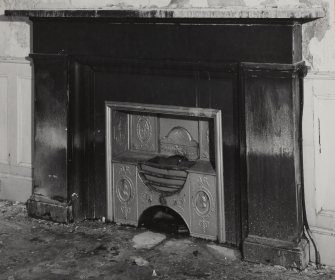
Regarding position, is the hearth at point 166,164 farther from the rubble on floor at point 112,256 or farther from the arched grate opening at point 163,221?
the rubble on floor at point 112,256

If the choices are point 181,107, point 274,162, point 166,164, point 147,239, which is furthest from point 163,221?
point 274,162

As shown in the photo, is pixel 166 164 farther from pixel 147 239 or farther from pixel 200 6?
pixel 200 6

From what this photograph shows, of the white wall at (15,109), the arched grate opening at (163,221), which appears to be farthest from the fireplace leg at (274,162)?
the white wall at (15,109)

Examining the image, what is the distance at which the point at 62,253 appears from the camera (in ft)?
13.6

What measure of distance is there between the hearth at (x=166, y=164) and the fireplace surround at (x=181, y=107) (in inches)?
0.5

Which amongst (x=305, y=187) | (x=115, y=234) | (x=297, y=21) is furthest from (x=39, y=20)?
(x=305, y=187)

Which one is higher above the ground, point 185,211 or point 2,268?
point 185,211

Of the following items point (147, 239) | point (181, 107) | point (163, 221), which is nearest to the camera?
point (181, 107)

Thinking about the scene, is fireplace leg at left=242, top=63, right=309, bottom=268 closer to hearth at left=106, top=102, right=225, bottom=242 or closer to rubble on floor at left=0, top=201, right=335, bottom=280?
rubble on floor at left=0, top=201, right=335, bottom=280

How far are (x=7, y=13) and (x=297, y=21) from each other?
91.1 inches

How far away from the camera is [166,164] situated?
174 inches

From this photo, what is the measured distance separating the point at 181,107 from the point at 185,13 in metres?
0.71

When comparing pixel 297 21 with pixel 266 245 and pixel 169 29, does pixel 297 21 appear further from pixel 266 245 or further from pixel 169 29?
pixel 266 245

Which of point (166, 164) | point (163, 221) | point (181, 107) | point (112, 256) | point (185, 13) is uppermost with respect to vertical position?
point (185, 13)
